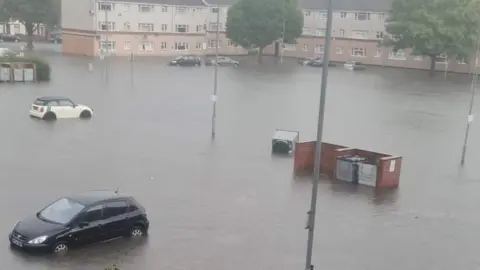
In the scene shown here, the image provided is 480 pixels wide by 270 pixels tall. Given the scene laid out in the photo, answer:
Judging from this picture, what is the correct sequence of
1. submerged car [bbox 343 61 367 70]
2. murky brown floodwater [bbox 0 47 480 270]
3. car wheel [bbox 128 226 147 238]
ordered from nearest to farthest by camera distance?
murky brown floodwater [bbox 0 47 480 270] → car wheel [bbox 128 226 147 238] → submerged car [bbox 343 61 367 70]

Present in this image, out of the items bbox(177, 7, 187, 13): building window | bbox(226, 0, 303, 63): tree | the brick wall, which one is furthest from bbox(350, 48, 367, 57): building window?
the brick wall

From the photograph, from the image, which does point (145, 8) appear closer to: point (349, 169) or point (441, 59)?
point (441, 59)

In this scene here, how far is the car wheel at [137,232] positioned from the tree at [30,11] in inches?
2584

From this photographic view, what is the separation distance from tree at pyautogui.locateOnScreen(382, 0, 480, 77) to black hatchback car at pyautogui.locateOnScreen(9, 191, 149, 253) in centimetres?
5970

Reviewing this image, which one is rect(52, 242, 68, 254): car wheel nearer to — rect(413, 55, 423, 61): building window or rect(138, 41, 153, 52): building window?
rect(138, 41, 153, 52): building window

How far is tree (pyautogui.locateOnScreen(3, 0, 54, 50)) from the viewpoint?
77062mm

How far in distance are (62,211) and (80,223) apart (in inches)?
25.8

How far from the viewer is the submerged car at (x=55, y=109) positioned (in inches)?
1255

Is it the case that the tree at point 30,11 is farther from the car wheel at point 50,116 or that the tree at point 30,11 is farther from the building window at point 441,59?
the building window at point 441,59

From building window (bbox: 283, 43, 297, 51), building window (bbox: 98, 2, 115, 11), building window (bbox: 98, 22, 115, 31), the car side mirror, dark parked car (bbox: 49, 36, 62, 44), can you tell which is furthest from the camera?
dark parked car (bbox: 49, 36, 62, 44)

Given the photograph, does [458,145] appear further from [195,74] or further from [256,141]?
[195,74]

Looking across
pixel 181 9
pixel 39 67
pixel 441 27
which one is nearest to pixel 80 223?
pixel 39 67

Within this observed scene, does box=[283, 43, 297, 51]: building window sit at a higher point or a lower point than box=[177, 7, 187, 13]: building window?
lower

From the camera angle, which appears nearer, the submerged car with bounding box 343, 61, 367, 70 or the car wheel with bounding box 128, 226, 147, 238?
the car wheel with bounding box 128, 226, 147, 238
